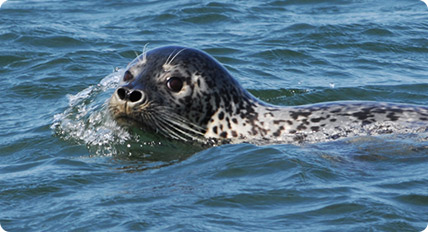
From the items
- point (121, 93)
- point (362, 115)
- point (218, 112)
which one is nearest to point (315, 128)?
point (362, 115)

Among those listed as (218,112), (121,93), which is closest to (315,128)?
(218,112)

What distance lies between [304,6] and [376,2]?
1592 mm

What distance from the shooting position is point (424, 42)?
1523 centimetres

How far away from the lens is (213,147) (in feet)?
28.3

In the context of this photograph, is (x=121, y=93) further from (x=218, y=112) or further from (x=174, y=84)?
(x=218, y=112)

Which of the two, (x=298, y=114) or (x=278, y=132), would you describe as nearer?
(x=278, y=132)

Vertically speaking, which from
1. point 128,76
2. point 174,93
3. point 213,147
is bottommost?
point 213,147

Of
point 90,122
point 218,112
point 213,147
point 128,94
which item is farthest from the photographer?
point 90,122

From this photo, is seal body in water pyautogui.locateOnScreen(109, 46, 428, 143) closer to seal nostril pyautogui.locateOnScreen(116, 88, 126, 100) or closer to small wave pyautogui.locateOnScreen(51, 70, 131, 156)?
seal nostril pyautogui.locateOnScreen(116, 88, 126, 100)

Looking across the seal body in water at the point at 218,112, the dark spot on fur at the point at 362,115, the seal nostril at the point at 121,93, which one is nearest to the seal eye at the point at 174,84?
the seal body in water at the point at 218,112

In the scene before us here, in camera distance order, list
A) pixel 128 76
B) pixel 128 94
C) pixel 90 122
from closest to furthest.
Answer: pixel 128 94
pixel 128 76
pixel 90 122

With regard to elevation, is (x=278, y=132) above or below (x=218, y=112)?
below

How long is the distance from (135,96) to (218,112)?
3.23 feet

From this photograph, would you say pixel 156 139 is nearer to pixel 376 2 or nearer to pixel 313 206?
pixel 313 206
